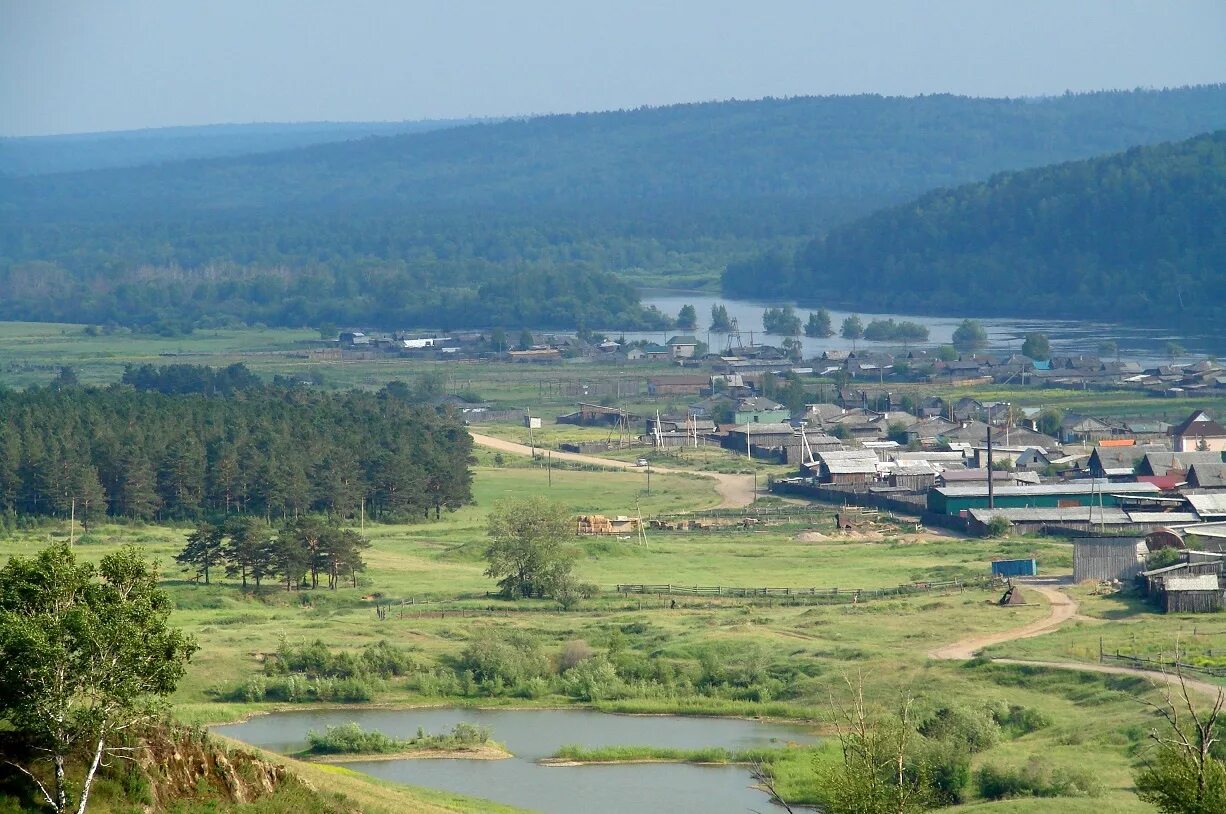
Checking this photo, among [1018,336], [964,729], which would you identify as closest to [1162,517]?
[964,729]

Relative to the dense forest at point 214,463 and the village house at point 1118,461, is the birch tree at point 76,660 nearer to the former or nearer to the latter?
the dense forest at point 214,463

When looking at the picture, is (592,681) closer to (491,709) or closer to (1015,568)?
(491,709)

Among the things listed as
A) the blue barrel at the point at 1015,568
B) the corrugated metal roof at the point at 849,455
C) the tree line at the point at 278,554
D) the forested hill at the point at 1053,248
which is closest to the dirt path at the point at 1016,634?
the blue barrel at the point at 1015,568

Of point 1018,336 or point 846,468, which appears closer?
point 846,468

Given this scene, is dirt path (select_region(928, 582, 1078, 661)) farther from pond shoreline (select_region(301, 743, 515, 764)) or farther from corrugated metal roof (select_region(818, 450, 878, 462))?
corrugated metal roof (select_region(818, 450, 878, 462))

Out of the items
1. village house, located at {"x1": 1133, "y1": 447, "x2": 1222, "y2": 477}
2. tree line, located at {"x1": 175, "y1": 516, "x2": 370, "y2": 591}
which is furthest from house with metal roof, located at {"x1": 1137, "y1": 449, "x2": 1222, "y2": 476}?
tree line, located at {"x1": 175, "y1": 516, "x2": 370, "y2": 591}

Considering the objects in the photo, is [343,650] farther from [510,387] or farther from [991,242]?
[991,242]
